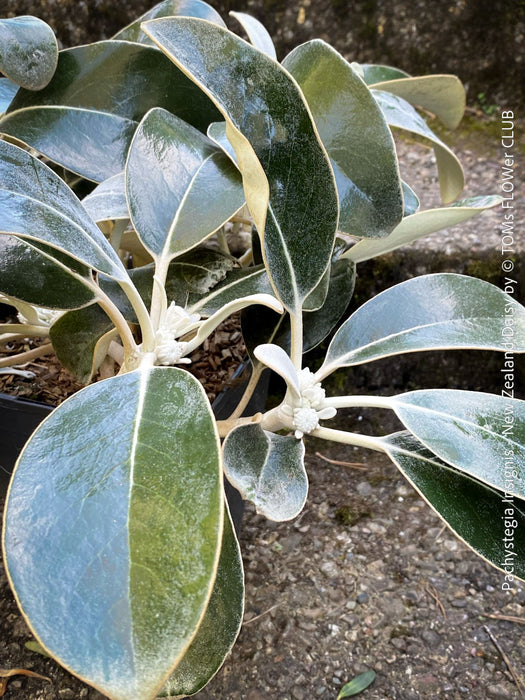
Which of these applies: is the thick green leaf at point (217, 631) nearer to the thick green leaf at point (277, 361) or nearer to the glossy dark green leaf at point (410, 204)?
the thick green leaf at point (277, 361)

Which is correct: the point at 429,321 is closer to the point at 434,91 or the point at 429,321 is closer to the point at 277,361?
the point at 277,361

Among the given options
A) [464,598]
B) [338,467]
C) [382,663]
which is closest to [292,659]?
[382,663]

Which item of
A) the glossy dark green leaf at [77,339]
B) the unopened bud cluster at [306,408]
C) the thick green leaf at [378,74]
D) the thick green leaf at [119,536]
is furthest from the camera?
the thick green leaf at [378,74]

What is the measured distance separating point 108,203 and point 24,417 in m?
0.29

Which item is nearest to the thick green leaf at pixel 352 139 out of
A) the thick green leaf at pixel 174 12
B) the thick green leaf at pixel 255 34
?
the thick green leaf at pixel 255 34

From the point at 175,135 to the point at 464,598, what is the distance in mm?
707

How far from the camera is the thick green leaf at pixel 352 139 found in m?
0.57

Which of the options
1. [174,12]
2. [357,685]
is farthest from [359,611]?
[174,12]

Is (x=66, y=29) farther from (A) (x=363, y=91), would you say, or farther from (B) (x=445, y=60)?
(A) (x=363, y=91)

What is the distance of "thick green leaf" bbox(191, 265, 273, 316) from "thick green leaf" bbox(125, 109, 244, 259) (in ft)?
0.26

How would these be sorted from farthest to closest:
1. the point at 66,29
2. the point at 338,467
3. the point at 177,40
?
1. the point at 66,29
2. the point at 338,467
3. the point at 177,40

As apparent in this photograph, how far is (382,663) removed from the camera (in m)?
0.74

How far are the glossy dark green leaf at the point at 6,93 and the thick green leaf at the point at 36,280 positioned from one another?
19 cm

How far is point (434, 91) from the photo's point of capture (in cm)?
87
